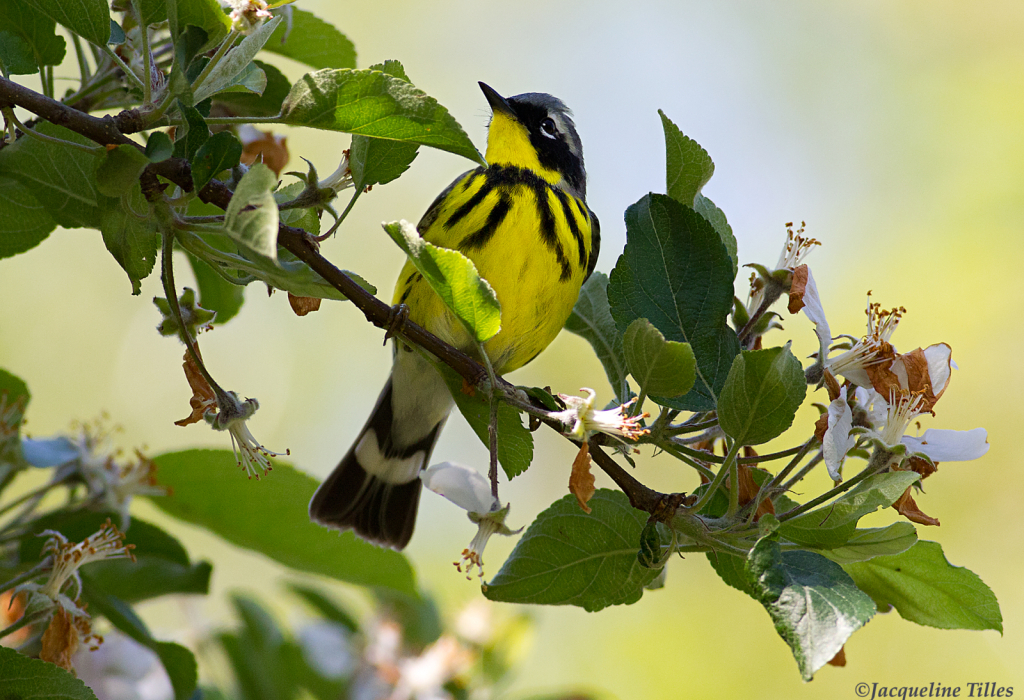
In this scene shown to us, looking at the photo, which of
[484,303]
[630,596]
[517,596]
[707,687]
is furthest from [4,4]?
[707,687]

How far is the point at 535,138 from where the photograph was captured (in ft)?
13.2

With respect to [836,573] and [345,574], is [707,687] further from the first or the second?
[836,573]

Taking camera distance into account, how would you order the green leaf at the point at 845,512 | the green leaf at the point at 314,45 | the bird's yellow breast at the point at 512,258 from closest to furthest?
the green leaf at the point at 845,512 < the green leaf at the point at 314,45 < the bird's yellow breast at the point at 512,258

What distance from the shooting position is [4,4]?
180 centimetres

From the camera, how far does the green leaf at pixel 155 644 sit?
226 centimetres

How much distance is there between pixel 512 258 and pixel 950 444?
5.78 feet

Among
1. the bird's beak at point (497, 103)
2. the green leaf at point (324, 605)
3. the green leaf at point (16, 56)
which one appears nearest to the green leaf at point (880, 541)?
the green leaf at point (16, 56)

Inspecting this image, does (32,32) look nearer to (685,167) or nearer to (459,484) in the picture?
(459,484)

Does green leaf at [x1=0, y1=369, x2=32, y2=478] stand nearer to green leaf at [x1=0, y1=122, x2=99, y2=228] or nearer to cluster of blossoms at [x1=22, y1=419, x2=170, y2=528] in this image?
cluster of blossoms at [x1=22, y1=419, x2=170, y2=528]

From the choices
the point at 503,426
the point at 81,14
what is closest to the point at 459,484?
the point at 503,426

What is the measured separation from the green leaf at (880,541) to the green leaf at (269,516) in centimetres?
143

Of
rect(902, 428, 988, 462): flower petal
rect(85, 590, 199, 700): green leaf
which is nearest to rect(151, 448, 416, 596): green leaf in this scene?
rect(85, 590, 199, 700): green leaf

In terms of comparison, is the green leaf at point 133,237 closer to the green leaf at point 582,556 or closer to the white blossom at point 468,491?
the white blossom at point 468,491

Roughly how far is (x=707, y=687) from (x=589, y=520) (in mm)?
5728
